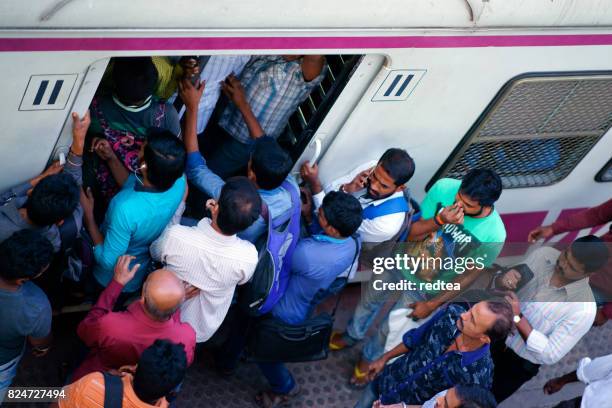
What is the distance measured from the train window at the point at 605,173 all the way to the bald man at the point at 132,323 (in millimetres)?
2895

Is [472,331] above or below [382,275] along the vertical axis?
above

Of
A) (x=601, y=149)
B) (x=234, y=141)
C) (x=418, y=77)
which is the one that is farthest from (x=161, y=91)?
(x=601, y=149)

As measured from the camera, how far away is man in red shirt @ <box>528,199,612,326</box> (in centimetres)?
426

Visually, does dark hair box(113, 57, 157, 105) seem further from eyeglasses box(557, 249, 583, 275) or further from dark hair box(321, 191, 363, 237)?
eyeglasses box(557, 249, 583, 275)

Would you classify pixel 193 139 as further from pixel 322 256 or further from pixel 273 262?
pixel 322 256

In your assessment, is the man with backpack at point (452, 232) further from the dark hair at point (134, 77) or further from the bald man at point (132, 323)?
the dark hair at point (134, 77)

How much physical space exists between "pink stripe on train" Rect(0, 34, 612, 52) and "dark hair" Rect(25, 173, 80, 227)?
0.50 meters

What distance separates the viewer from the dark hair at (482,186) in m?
3.69

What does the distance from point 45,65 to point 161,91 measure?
74cm

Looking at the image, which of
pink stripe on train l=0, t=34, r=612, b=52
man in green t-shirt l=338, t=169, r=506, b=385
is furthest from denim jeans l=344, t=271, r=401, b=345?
pink stripe on train l=0, t=34, r=612, b=52

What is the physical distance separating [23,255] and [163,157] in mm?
650

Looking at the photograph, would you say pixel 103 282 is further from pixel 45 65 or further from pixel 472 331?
pixel 472 331

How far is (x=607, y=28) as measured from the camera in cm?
380

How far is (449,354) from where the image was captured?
333 cm
